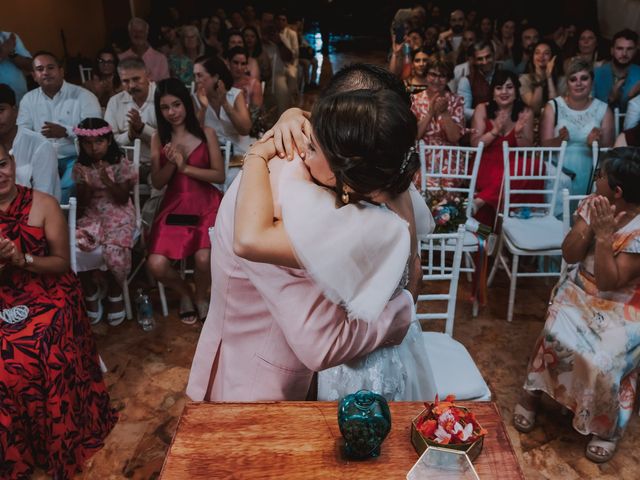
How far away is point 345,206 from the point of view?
112 centimetres

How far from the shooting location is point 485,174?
13.3ft

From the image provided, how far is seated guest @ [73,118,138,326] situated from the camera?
3086 millimetres

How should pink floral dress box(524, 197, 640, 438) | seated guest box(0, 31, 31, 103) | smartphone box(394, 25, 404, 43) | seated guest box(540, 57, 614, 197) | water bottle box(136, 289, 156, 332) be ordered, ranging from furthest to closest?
smartphone box(394, 25, 404, 43) < seated guest box(0, 31, 31, 103) < seated guest box(540, 57, 614, 197) < water bottle box(136, 289, 156, 332) < pink floral dress box(524, 197, 640, 438)

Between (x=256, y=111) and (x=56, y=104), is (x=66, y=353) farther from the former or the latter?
(x=256, y=111)

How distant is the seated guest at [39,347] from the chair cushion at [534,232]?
2439 mm

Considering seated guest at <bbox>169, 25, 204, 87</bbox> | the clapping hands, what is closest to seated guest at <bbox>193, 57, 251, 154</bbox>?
the clapping hands

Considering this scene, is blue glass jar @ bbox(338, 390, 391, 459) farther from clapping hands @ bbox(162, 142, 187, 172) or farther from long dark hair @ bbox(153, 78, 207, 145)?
long dark hair @ bbox(153, 78, 207, 145)

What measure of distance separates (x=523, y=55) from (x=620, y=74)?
1.67 m

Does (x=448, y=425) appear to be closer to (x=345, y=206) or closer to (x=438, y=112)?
(x=345, y=206)

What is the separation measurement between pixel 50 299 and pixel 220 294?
1.32 m

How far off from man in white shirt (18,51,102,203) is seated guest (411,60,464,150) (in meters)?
2.42

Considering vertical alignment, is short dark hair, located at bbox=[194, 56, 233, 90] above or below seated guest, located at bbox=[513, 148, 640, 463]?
above

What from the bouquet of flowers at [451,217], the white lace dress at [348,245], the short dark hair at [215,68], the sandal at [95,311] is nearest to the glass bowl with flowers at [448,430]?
the white lace dress at [348,245]

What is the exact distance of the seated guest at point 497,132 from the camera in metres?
4.00
